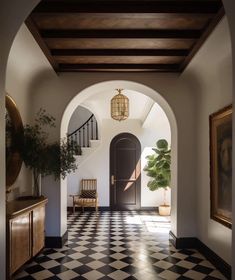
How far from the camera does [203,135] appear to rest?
5.08 metres

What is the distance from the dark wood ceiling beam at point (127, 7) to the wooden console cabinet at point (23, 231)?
92.5 inches

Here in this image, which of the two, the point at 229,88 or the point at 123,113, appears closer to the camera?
the point at 229,88

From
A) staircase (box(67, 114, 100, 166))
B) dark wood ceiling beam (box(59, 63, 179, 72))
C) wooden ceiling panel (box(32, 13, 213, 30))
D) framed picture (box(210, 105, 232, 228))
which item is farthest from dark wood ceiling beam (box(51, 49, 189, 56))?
staircase (box(67, 114, 100, 166))

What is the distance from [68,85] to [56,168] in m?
1.51

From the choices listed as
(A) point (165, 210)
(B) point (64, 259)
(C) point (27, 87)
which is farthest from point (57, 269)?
(A) point (165, 210)

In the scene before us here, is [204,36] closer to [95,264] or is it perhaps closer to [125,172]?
[95,264]

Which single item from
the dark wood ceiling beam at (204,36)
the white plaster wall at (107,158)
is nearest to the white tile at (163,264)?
the dark wood ceiling beam at (204,36)

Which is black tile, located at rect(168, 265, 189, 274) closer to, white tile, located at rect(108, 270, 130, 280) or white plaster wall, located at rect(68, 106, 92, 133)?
white tile, located at rect(108, 270, 130, 280)

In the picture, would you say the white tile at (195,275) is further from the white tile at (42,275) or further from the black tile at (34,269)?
the black tile at (34,269)

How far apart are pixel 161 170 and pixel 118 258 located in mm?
4378

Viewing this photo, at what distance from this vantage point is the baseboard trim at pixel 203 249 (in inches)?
157

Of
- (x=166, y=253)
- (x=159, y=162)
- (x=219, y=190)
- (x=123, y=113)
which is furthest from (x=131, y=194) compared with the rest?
(x=219, y=190)

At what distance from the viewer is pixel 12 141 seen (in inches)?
176

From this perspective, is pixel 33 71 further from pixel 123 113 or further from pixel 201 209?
pixel 201 209
